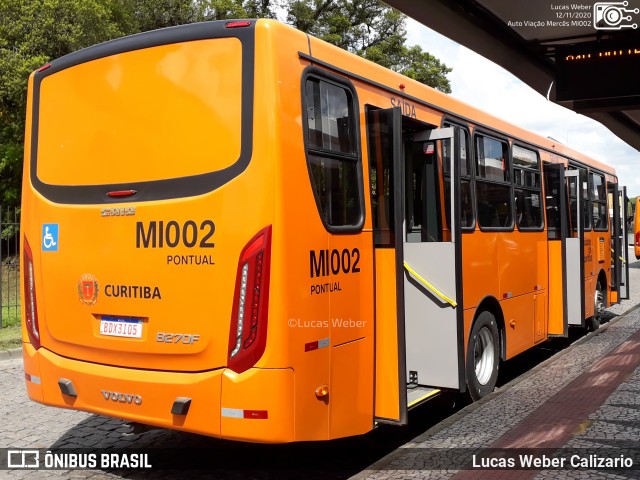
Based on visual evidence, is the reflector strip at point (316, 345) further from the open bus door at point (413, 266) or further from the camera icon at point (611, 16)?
the camera icon at point (611, 16)

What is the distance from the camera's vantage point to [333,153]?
4391 mm

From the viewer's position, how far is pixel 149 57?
4.33m

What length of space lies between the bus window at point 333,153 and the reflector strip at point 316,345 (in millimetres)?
767

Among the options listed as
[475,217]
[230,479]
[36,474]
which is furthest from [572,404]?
[36,474]

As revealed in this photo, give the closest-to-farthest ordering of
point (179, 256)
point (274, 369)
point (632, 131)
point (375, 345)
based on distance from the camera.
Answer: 1. point (274, 369)
2. point (179, 256)
3. point (375, 345)
4. point (632, 131)

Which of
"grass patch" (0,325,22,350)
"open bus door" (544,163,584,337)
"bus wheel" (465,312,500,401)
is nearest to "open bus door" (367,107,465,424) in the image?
"bus wheel" (465,312,500,401)

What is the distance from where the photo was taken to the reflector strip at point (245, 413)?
3781 mm

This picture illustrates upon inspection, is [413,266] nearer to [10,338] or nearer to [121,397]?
[121,397]

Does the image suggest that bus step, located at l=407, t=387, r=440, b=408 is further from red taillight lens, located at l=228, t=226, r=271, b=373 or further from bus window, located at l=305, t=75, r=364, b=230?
red taillight lens, located at l=228, t=226, r=271, b=373

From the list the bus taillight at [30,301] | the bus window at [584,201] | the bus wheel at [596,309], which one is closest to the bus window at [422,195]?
the bus taillight at [30,301]

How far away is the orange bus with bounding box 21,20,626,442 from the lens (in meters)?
3.87

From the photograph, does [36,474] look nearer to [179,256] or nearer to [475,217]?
[179,256]

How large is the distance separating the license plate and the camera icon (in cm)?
850

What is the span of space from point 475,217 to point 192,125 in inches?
140
